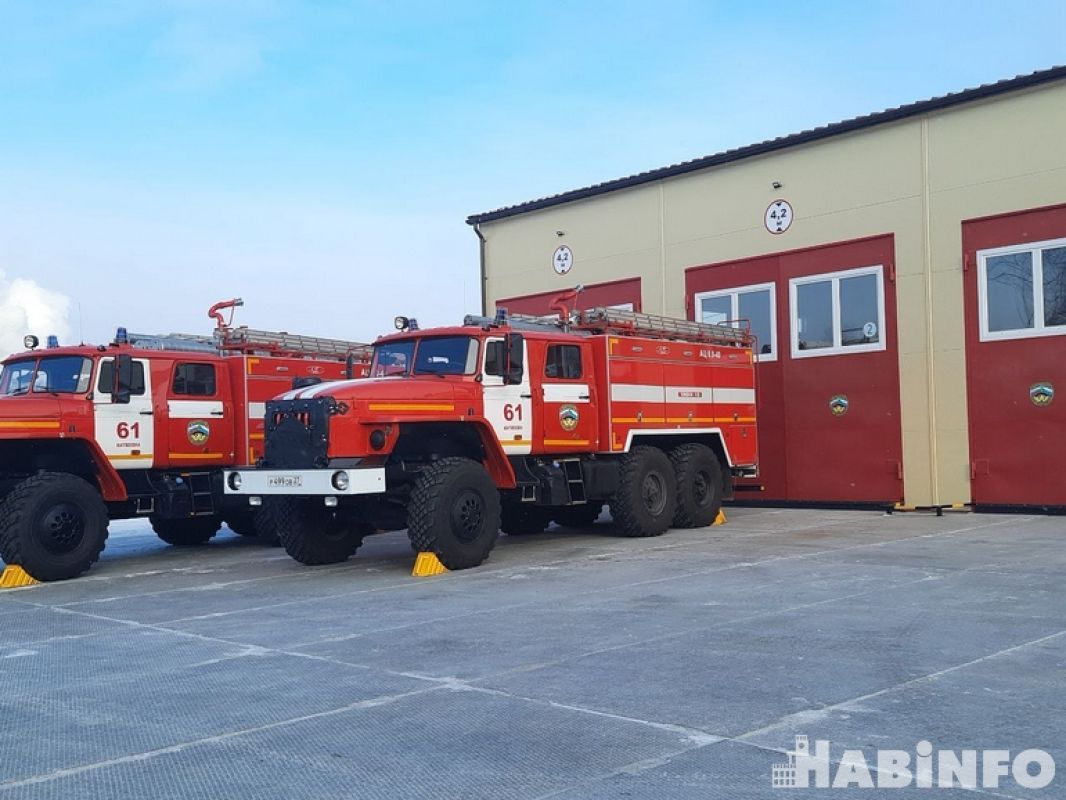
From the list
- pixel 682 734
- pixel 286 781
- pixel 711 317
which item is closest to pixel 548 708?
pixel 682 734

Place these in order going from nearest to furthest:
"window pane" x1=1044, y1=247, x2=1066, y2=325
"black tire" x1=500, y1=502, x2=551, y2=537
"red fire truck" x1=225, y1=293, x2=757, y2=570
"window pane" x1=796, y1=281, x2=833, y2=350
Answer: "red fire truck" x1=225, y1=293, x2=757, y2=570, "black tire" x1=500, y1=502, x2=551, y2=537, "window pane" x1=1044, y1=247, x2=1066, y2=325, "window pane" x1=796, y1=281, x2=833, y2=350

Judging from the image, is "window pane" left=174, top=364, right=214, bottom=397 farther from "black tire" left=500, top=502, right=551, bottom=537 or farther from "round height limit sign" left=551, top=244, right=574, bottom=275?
"round height limit sign" left=551, top=244, right=574, bottom=275

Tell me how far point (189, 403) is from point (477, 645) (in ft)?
25.3

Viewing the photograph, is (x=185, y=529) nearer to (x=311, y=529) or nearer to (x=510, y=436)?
(x=311, y=529)

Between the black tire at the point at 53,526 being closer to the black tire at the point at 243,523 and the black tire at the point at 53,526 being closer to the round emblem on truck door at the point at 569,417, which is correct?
the black tire at the point at 243,523

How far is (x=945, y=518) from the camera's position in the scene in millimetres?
15758

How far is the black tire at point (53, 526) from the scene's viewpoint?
11125mm

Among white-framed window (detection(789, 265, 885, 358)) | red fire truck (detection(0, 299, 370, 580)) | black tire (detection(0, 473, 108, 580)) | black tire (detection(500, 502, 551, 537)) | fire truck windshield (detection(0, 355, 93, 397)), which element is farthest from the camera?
white-framed window (detection(789, 265, 885, 358))

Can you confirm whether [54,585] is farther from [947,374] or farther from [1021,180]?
[1021,180]

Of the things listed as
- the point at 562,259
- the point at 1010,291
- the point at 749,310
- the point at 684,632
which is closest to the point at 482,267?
the point at 562,259

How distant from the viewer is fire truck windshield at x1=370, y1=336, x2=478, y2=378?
1224cm

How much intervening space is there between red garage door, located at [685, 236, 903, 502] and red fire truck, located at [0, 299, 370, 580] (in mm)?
7735

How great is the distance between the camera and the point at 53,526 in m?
11.4

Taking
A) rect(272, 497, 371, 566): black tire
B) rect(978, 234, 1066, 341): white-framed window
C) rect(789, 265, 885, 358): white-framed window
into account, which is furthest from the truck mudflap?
rect(978, 234, 1066, 341): white-framed window
